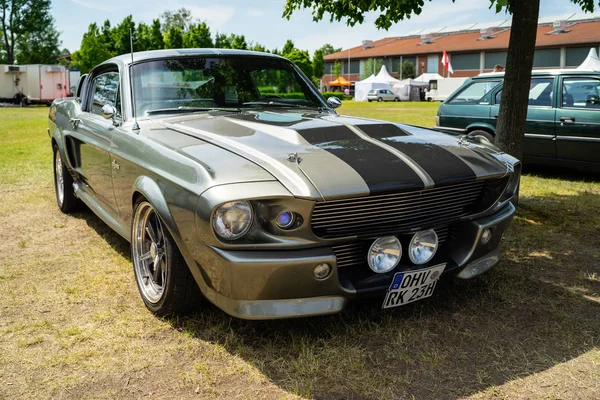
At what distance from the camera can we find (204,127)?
3.56m

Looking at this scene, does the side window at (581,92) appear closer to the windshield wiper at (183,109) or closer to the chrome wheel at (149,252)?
the windshield wiper at (183,109)

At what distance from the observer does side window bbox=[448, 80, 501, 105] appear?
862cm

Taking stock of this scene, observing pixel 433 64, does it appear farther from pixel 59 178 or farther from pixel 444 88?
pixel 59 178

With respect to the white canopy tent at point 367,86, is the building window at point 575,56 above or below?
above

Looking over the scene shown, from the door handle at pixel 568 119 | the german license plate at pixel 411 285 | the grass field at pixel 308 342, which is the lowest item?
the grass field at pixel 308 342

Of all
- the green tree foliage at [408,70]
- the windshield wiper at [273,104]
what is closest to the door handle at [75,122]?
the windshield wiper at [273,104]

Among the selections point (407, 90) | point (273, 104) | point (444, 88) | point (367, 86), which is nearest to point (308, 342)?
point (273, 104)

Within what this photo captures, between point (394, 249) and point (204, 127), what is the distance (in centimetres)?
142

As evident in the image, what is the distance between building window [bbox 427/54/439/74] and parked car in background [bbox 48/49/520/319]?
6417 cm

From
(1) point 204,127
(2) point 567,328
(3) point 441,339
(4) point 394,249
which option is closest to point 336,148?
(4) point 394,249

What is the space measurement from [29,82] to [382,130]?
34.7m

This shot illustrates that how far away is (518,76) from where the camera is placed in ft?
18.1

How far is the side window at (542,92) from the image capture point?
8117 mm

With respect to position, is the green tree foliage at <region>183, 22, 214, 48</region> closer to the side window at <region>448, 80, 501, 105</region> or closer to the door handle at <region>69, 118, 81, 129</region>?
the side window at <region>448, 80, 501, 105</region>
